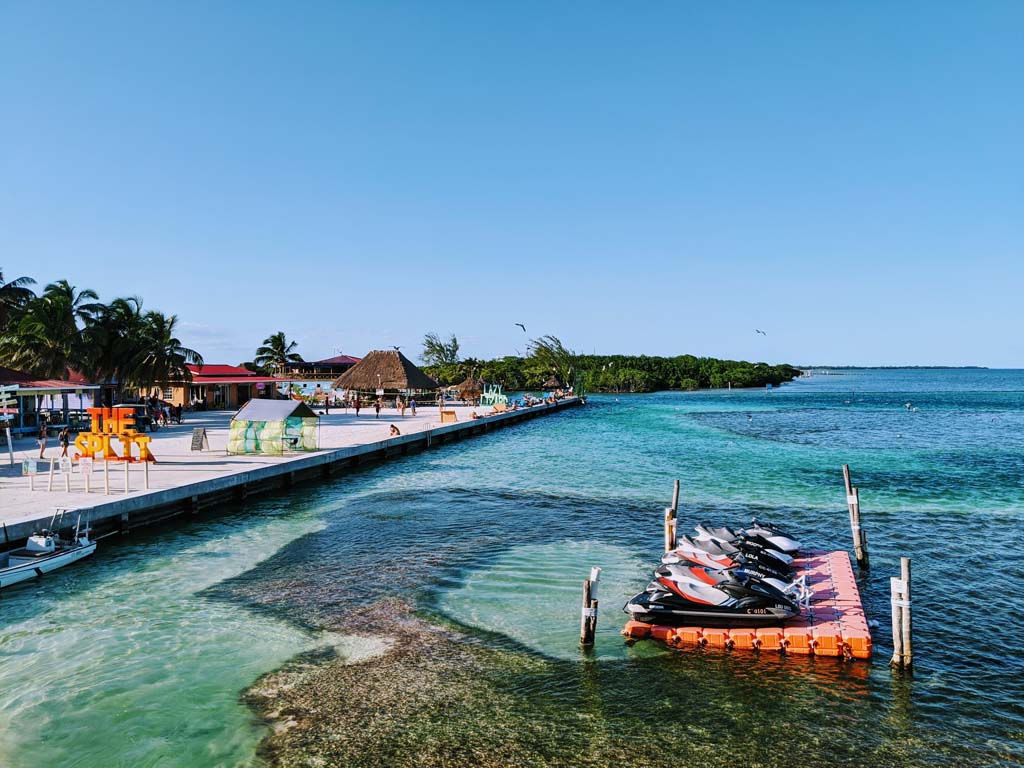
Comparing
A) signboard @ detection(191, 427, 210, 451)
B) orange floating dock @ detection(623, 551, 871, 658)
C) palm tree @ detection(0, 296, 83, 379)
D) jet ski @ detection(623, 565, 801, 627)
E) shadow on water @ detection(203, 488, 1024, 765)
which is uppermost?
palm tree @ detection(0, 296, 83, 379)

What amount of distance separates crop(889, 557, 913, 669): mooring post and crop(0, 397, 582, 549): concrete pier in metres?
14.3

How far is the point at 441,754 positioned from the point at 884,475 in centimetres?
2344

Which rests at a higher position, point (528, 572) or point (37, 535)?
point (37, 535)

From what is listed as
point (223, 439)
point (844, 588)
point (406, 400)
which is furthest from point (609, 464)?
point (406, 400)

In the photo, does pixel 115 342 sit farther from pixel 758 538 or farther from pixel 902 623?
pixel 902 623

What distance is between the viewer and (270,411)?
24516mm

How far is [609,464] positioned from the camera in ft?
95.7

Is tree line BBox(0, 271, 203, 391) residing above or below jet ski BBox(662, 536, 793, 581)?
above

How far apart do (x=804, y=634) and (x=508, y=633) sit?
4113 millimetres

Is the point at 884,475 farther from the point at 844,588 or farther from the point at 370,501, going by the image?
the point at 370,501

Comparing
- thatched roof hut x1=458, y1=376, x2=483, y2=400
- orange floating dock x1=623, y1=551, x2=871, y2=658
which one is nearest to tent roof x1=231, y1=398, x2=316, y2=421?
orange floating dock x1=623, y1=551, x2=871, y2=658

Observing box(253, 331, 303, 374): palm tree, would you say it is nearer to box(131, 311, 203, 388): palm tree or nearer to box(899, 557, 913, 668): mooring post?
box(131, 311, 203, 388): palm tree

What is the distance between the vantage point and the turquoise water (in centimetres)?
762

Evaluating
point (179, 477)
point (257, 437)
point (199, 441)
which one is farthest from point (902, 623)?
point (199, 441)
